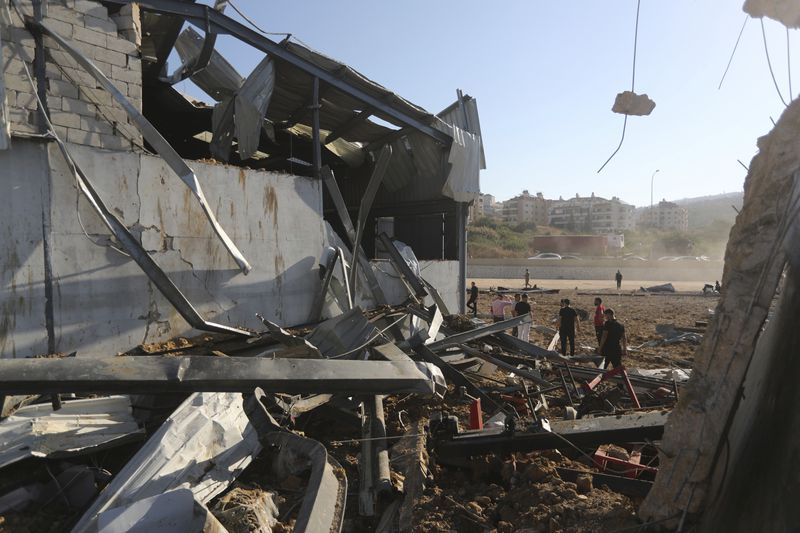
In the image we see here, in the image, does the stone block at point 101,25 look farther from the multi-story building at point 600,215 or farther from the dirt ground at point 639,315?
the multi-story building at point 600,215

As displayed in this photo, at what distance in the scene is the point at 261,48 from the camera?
27.3 feet

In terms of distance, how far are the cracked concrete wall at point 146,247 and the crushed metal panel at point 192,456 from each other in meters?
2.52

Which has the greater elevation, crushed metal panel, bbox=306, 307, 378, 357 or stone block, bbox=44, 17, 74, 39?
stone block, bbox=44, 17, 74, 39

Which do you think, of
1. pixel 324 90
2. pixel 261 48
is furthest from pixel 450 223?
pixel 261 48

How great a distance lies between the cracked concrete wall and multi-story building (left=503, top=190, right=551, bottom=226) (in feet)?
411

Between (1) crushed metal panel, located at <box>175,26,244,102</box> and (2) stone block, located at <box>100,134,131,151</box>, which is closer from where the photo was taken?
(2) stone block, located at <box>100,134,131,151</box>

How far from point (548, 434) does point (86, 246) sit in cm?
535

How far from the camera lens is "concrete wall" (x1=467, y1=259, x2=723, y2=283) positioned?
40.2 metres

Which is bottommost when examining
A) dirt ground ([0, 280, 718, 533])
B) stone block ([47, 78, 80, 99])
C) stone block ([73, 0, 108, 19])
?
dirt ground ([0, 280, 718, 533])

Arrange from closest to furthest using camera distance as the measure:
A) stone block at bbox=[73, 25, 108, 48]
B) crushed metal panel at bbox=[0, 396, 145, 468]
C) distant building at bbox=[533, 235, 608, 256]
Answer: crushed metal panel at bbox=[0, 396, 145, 468] → stone block at bbox=[73, 25, 108, 48] → distant building at bbox=[533, 235, 608, 256]

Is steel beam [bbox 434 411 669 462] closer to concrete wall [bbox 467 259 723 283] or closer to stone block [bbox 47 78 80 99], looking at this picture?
stone block [bbox 47 78 80 99]

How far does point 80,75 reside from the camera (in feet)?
19.9

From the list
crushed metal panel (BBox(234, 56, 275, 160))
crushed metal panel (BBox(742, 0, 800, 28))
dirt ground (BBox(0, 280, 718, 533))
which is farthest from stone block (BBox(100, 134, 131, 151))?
crushed metal panel (BBox(742, 0, 800, 28))

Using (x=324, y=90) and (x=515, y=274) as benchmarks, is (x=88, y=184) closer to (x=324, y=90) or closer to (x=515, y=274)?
(x=324, y=90)
